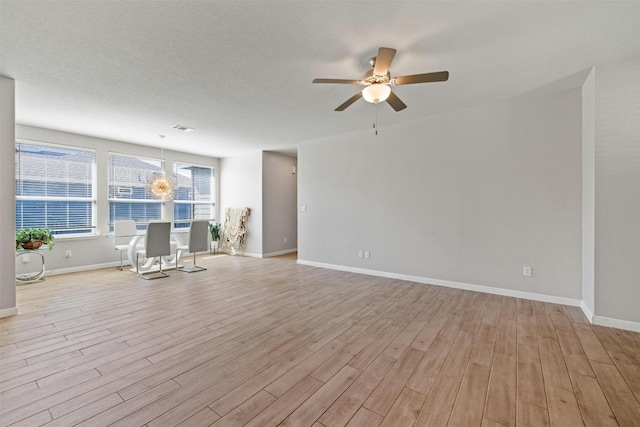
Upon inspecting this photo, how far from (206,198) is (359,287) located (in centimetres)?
555

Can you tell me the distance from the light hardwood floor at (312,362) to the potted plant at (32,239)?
103 cm

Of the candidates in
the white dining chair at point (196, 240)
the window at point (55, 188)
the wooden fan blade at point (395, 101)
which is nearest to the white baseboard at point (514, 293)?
the white dining chair at point (196, 240)

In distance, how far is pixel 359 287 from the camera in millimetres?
4309

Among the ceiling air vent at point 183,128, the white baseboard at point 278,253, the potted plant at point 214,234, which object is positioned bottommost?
the white baseboard at point 278,253

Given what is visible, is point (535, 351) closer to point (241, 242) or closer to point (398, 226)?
point (398, 226)

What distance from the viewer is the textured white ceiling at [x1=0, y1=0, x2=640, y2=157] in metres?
2.05

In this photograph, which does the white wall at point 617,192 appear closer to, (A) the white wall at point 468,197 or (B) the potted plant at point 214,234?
(A) the white wall at point 468,197

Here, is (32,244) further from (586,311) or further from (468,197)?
(586,311)

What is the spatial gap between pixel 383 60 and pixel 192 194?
21.9 ft

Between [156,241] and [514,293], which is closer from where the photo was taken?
[514,293]

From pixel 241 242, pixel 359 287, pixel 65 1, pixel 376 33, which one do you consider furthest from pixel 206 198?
pixel 376 33

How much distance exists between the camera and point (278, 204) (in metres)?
7.42

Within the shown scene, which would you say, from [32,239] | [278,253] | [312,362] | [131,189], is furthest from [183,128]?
[312,362]

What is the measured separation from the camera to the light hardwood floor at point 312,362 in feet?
5.36
